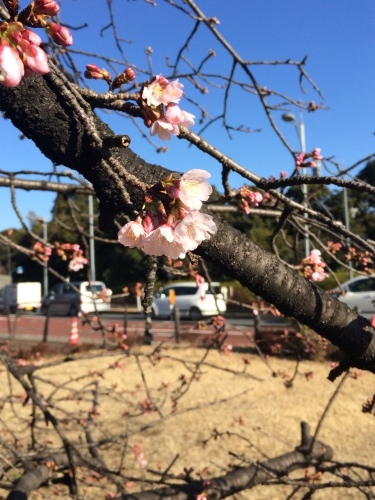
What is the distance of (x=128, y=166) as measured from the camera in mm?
1035

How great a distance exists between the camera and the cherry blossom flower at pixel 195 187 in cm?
85

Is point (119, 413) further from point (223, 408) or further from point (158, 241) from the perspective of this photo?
point (158, 241)

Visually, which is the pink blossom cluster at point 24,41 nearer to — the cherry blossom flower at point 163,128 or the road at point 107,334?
the cherry blossom flower at point 163,128

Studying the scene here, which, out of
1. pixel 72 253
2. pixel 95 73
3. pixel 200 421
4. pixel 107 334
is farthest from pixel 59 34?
pixel 107 334

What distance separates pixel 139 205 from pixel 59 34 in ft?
1.13

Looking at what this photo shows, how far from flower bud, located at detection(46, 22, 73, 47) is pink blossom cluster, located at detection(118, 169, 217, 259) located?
27cm

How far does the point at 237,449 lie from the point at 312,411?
1.59 metres

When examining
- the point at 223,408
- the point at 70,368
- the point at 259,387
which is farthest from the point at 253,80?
the point at 70,368

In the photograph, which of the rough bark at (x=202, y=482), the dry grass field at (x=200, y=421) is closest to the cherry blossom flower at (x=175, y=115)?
the rough bark at (x=202, y=482)

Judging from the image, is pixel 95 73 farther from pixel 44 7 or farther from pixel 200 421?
pixel 200 421

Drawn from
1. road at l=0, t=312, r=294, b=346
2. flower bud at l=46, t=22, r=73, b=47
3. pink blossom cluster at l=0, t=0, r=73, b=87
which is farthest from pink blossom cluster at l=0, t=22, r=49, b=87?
road at l=0, t=312, r=294, b=346

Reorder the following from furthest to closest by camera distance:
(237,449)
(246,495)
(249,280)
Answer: (237,449) < (246,495) < (249,280)

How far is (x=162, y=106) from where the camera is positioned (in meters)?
0.93

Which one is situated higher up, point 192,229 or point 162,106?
point 162,106
